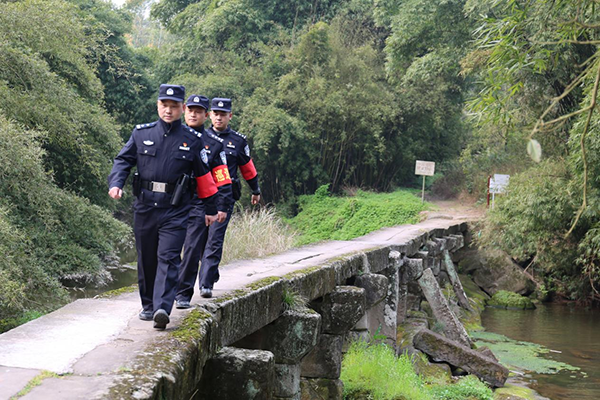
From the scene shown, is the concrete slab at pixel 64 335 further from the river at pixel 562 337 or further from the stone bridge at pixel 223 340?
the river at pixel 562 337

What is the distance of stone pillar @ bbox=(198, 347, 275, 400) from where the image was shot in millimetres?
4535

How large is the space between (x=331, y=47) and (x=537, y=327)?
1640cm

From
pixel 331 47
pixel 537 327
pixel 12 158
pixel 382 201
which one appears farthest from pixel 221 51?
pixel 12 158

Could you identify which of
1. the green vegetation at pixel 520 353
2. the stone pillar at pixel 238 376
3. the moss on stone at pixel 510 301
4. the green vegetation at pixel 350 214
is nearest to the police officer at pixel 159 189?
the stone pillar at pixel 238 376

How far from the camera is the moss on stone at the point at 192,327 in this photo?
4219mm

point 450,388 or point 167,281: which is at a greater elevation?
point 167,281

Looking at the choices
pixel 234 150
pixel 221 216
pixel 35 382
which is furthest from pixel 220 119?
pixel 35 382

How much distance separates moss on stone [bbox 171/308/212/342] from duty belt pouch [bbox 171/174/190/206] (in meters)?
0.72

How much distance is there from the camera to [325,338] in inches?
308

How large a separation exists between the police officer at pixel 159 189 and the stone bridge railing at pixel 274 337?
39 cm

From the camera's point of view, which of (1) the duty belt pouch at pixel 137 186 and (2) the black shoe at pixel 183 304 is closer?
(1) the duty belt pouch at pixel 137 186

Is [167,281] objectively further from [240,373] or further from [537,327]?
[537,327]

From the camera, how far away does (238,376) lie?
15.0ft

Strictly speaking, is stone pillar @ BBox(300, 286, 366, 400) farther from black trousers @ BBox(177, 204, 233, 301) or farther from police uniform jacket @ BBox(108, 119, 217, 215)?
police uniform jacket @ BBox(108, 119, 217, 215)
